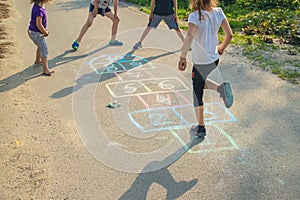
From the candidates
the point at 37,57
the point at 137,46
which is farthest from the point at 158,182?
the point at 137,46

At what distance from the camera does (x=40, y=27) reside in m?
5.22

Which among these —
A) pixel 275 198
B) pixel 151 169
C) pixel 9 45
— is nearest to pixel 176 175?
pixel 151 169

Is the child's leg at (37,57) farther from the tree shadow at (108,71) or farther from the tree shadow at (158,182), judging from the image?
the tree shadow at (158,182)

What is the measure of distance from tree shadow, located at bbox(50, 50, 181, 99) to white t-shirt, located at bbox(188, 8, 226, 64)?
85.5 inches

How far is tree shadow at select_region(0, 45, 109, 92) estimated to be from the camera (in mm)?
5129

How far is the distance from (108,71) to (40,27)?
1.29 m

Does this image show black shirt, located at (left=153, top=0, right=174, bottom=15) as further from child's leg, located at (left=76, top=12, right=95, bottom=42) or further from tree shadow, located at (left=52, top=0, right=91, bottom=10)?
tree shadow, located at (left=52, top=0, right=91, bottom=10)

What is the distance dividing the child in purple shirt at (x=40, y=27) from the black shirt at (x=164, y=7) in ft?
6.88

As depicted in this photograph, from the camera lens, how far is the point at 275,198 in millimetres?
2975

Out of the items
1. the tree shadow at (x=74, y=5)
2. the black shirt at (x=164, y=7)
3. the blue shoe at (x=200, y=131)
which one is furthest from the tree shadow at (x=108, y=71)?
the tree shadow at (x=74, y=5)

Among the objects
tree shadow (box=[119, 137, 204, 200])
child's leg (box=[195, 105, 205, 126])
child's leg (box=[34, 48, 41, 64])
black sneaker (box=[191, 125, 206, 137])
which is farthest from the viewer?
child's leg (box=[34, 48, 41, 64])

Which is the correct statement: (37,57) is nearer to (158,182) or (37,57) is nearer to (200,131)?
(200,131)

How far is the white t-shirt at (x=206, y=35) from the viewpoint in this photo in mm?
3412

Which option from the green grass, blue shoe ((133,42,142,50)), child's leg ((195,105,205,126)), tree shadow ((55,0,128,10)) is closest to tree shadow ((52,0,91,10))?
tree shadow ((55,0,128,10))
